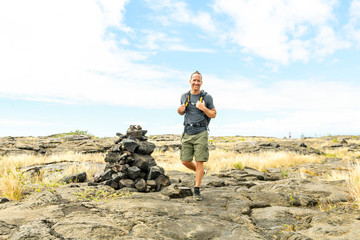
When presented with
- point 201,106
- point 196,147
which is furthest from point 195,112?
point 196,147

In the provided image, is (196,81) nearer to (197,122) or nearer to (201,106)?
(201,106)

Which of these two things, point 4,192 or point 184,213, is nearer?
point 184,213

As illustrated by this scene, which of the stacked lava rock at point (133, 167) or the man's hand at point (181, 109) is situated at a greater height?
the man's hand at point (181, 109)

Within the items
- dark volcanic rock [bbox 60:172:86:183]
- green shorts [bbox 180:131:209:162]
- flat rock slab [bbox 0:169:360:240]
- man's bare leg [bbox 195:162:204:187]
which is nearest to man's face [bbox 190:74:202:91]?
green shorts [bbox 180:131:209:162]

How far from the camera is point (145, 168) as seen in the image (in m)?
8.24

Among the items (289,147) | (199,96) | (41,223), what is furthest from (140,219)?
(289,147)

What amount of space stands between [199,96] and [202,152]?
137cm

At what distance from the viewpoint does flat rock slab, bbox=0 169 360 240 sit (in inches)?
148

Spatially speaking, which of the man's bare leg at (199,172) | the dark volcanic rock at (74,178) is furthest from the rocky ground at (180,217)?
the dark volcanic rock at (74,178)

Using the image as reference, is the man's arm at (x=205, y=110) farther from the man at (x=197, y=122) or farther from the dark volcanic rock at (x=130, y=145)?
the dark volcanic rock at (x=130, y=145)

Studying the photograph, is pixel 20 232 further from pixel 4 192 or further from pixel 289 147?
pixel 289 147

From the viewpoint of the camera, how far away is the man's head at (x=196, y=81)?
6.57 meters

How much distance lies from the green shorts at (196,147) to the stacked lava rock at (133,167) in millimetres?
1420

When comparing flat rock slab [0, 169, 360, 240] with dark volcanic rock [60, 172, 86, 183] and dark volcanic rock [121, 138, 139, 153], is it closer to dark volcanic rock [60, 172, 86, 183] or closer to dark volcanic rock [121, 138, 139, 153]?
dark volcanic rock [60, 172, 86, 183]
